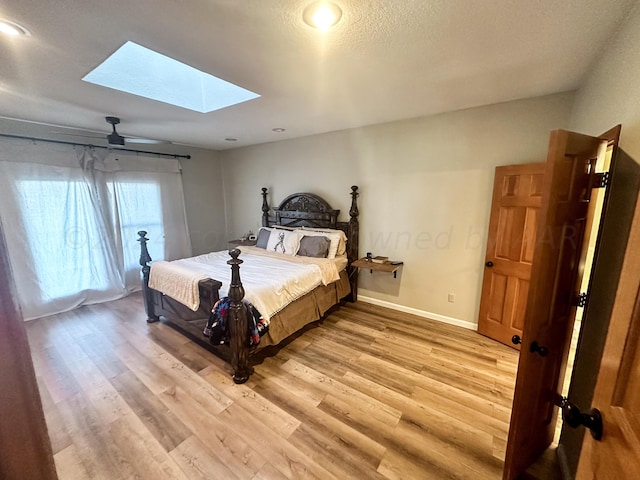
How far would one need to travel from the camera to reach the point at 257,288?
8.15 feet

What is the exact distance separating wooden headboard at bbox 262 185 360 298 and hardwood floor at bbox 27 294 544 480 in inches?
48.1

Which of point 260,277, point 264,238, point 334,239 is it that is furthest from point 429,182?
point 264,238

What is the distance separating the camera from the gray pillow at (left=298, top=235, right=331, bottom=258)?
3.61m

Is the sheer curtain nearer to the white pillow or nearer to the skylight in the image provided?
the skylight

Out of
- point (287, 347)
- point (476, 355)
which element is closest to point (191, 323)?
point (287, 347)

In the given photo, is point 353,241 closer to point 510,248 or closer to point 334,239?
Answer: point 334,239

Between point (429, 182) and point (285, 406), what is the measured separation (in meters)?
2.75

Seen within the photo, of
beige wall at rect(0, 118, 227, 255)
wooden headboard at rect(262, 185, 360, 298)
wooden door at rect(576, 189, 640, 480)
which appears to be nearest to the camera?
wooden door at rect(576, 189, 640, 480)

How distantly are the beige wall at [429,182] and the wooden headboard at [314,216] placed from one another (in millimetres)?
120

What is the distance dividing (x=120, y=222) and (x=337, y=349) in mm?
3699

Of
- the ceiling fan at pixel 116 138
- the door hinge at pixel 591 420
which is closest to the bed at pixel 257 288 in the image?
the ceiling fan at pixel 116 138

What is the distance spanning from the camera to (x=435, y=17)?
1.37 m

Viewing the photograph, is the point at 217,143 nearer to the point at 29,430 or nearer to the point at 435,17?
the point at 435,17

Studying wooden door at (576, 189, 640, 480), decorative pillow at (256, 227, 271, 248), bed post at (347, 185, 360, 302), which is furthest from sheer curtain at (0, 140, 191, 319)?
wooden door at (576, 189, 640, 480)
